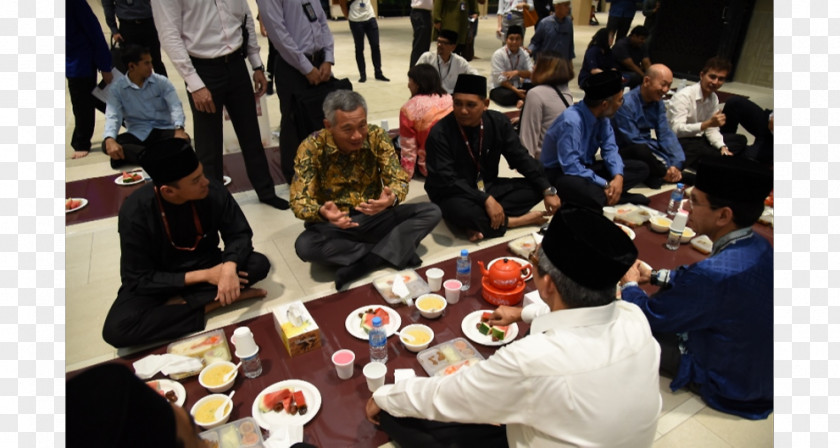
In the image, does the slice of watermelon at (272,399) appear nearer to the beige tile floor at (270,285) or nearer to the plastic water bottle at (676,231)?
the beige tile floor at (270,285)

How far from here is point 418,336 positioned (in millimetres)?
2537

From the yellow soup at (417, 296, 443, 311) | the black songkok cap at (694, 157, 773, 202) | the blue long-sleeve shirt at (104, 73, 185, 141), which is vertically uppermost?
the black songkok cap at (694, 157, 773, 202)

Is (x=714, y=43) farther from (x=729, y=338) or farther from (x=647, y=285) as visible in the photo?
(x=729, y=338)

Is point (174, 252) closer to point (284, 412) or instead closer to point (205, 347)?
point (205, 347)

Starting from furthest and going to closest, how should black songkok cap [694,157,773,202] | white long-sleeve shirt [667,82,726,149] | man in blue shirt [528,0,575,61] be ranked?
1. man in blue shirt [528,0,575,61]
2. white long-sleeve shirt [667,82,726,149]
3. black songkok cap [694,157,773,202]

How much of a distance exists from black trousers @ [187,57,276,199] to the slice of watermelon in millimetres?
2461

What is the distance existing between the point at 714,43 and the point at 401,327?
9.90 m

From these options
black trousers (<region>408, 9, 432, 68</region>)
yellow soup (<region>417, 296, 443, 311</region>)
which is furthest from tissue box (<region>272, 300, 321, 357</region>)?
black trousers (<region>408, 9, 432, 68</region>)

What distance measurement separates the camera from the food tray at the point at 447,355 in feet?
7.65

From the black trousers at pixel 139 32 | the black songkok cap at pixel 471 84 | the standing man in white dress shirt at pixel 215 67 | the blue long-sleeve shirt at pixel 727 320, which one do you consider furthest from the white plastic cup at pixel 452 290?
the black trousers at pixel 139 32

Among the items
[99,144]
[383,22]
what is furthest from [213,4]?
[383,22]

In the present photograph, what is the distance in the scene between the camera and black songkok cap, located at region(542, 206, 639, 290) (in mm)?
1366

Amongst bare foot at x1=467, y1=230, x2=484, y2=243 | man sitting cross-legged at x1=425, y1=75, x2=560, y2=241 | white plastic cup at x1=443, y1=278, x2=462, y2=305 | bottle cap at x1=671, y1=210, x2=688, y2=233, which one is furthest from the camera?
bare foot at x1=467, y1=230, x2=484, y2=243

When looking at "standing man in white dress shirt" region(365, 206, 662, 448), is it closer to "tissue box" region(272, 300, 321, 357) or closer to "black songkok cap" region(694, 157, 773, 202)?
"black songkok cap" region(694, 157, 773, 202)
